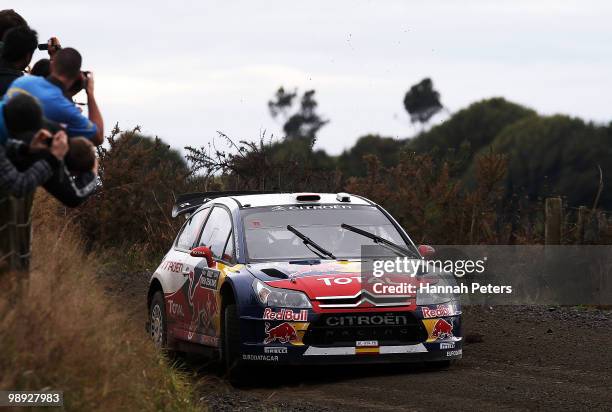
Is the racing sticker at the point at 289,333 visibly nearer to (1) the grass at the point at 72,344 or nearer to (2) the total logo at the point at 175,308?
(1) the grass at the point at 72,344

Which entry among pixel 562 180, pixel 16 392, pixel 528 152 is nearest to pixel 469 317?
pixel 16 392

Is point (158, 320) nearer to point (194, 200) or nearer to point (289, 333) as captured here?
point (194, 200)

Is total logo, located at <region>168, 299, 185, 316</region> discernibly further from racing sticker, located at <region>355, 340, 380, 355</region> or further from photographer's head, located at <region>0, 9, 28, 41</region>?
photographer's head, located at <region>0, 9, 28, 41</region>

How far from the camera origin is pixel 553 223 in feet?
64.8

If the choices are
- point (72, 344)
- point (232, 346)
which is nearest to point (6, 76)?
point (72, 344)

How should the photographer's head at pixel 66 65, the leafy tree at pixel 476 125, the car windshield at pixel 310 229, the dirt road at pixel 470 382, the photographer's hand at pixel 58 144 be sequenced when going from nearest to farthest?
the photographer's hand at pixel 58 144
the photographer's head at pixel 66 65
the dirt road at pixel 470 382
the car windshield at pixel 310 229
the leafy tree at pixel 476 125

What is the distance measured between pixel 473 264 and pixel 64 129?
1250cm

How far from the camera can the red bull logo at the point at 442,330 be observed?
12.1 metres

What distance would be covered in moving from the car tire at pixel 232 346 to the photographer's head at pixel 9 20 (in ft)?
9.98

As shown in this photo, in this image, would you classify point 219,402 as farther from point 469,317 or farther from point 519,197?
point 519,197

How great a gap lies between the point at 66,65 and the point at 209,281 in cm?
417

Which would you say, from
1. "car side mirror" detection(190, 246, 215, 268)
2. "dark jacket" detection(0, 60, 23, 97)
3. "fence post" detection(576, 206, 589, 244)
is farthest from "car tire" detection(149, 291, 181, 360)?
"fence post" detection(576, 206, 589, 244)

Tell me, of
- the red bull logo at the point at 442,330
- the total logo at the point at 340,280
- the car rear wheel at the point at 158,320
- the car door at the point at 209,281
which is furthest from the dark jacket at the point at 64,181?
the car rear wheel at the point at 158,320

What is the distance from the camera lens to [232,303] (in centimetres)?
1217
